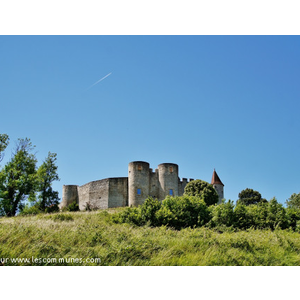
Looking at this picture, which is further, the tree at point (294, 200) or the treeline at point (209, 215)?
the tree at point (294, 200)

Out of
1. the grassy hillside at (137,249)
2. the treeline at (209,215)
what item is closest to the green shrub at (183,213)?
the treeline at (209,215)

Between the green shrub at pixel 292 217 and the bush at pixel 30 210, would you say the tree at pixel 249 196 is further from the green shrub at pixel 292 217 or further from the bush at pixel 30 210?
the green shrub at pixel 292 217

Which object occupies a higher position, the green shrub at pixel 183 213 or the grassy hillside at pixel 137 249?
the green shrub at pixel 183 213

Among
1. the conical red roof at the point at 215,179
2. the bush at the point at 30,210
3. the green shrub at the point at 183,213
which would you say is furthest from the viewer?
the conical red roof at the point at 215,179

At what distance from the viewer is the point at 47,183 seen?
108 ft

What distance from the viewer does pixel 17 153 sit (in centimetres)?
2916

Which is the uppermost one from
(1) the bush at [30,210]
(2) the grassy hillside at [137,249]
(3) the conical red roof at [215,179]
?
(3) the conical red roof at [215,179]

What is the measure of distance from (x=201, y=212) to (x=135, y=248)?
6.83m

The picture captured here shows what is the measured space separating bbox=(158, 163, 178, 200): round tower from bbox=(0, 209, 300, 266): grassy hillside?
72.4 ft

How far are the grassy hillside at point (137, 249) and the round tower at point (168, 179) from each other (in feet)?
72.4

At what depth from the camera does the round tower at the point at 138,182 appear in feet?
105

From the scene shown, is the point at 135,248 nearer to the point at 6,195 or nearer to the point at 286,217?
the point at 286,217

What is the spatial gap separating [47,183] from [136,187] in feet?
32.7

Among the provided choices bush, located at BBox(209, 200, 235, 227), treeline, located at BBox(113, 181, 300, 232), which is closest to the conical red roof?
treeline, located at BBox(113, 181, 300, 232)
